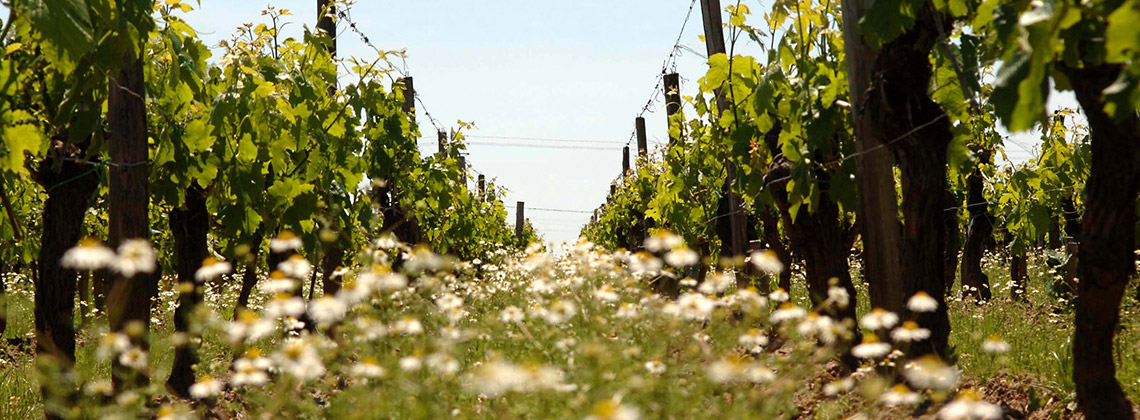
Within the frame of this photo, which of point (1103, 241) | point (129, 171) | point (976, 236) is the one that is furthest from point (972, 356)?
point (976, 236)

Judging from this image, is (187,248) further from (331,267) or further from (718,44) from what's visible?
(718,44)

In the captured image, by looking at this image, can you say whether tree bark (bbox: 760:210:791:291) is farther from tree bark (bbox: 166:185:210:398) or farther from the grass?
tree bark (bbox: 166:185:210:398)

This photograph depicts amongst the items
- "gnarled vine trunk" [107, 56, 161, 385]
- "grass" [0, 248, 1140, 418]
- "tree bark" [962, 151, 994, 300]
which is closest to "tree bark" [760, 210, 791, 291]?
"grass" [0, 248, 1140, 418]

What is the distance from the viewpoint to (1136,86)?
7.55 feet

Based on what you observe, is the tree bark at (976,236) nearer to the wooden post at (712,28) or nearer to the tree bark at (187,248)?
the wooden post at (712,28)

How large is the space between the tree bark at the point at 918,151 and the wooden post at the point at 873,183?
0.30 m

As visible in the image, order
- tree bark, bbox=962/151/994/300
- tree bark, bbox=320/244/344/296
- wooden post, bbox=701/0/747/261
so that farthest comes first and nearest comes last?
tree bark, bbox=962/151/994/300 → tree bark, bbox=320/244/344/296 → wooden post, bbox=701/0/747/261

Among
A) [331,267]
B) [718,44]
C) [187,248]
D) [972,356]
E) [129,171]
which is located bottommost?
[972,356]

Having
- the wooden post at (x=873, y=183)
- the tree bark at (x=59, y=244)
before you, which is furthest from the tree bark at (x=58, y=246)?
the wooden post at (x=873, y=183)

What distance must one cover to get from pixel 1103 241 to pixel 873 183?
5.97ft

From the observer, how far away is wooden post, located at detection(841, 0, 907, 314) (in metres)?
5.13

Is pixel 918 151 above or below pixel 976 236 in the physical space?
above

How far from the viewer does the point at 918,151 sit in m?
4.65

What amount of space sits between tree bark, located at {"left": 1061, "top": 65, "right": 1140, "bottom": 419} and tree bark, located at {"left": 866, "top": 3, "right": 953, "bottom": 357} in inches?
37.3
